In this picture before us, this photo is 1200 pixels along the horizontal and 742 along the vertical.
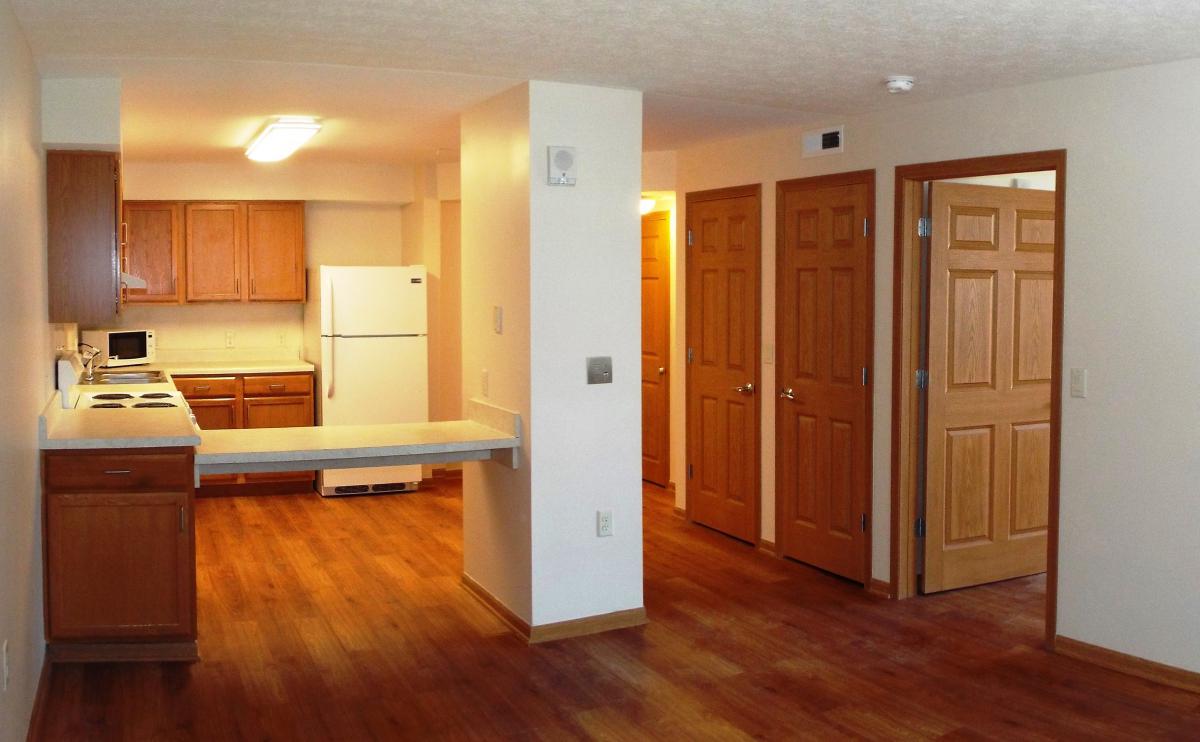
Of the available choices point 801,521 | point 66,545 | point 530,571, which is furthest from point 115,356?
point 801,521

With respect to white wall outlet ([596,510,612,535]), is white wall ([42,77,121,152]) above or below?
above

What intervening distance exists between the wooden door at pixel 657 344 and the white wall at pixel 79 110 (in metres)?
4.18

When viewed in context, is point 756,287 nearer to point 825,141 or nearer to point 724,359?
point 724,359

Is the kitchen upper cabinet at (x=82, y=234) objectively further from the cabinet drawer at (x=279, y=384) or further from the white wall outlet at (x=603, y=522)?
the cabinet drawer at (x=279, y=384)

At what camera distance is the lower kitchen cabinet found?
161 inches

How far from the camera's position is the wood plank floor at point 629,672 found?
3648 millimetres

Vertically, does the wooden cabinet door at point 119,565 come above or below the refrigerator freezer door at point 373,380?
below

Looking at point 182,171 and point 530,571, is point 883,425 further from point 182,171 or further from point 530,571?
point 182,171

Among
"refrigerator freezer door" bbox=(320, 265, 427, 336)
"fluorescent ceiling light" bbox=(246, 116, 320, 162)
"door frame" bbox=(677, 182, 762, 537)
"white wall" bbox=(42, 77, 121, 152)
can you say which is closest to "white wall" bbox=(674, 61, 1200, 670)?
"door frame" bbox=(677, 182, 762, 537)

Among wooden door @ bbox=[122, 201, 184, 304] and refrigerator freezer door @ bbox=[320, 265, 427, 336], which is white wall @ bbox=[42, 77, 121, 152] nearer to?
refrigerator freezer door @ bbox=[320, 265, 427, 336]

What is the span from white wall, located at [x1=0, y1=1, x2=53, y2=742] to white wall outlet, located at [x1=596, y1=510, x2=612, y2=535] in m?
2.18

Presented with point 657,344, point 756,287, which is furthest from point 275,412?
point 756,287

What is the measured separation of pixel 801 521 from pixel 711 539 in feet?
2.34

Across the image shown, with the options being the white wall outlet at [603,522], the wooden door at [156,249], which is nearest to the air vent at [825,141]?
the white wall outlet at [603,522]
